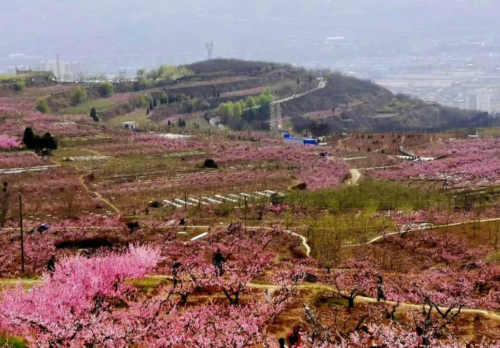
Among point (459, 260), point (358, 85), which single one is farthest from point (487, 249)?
point (358, 85)

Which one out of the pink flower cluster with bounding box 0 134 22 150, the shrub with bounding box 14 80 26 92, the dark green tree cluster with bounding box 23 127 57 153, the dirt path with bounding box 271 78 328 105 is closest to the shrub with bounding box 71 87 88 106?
the shrub with bounding box 14 80 26 92

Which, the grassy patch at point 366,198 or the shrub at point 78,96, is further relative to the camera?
the shrub at point 78,96

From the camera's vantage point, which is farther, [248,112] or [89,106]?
[248,112]

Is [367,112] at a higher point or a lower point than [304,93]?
lower

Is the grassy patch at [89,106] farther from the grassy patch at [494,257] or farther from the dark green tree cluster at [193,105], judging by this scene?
the grassy patch at [494,257]

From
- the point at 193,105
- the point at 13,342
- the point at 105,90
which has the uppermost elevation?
the point at 105,90

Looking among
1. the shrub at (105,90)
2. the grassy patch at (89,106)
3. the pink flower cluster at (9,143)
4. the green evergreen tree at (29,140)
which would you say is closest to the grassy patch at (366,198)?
the green evergreen tree at (29,140)

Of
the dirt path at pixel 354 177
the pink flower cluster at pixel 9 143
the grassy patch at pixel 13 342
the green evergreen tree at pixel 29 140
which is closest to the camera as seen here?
the grassy patch at pixel 13 342

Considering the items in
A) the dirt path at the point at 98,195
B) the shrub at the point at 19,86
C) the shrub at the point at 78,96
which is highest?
the shrub at the point at 19,86

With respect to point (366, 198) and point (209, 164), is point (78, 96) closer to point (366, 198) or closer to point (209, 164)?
point (209, 164)

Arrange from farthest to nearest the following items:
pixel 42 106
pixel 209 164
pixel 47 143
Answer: pixel 42 106
pixel 47 143
pixel 209 164

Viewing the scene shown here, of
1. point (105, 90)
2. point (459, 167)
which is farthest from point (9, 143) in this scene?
point (105, 90)

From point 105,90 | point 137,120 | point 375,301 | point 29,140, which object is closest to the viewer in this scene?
point 375,301

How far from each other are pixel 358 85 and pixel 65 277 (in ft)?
549
